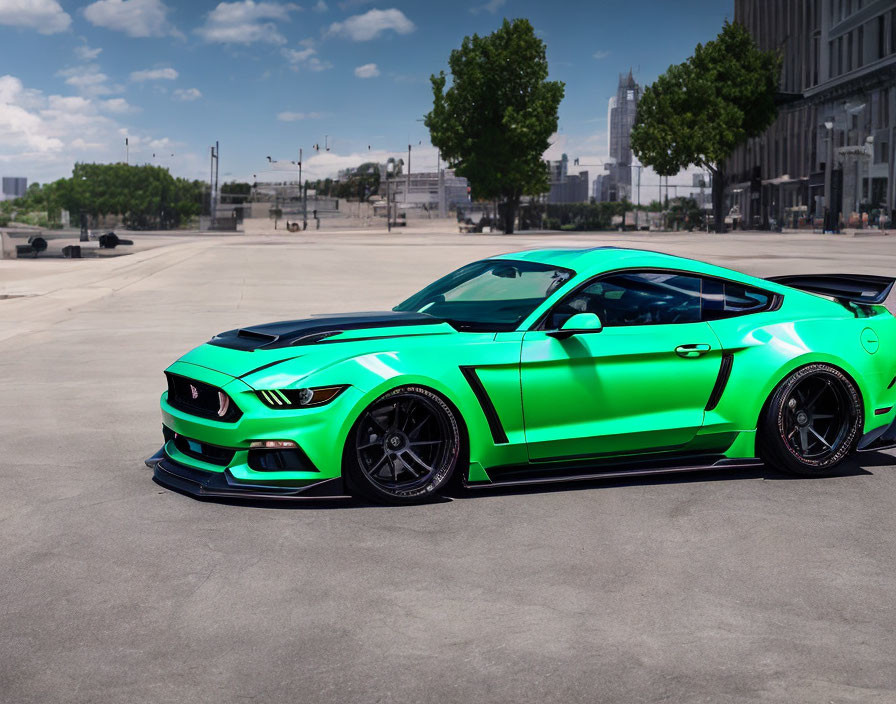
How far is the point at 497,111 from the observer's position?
260 ft

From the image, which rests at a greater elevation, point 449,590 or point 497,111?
point 497,111

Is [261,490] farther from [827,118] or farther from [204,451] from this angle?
[827,118]

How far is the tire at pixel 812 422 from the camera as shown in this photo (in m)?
6.75

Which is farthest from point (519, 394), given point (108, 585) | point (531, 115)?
point (531, 115)

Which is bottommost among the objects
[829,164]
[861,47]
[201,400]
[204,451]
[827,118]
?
[204,451]

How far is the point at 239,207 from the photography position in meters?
183

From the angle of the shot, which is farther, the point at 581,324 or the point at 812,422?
the point at 812,422

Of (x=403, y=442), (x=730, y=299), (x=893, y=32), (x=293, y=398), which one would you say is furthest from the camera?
(x=893, y=32)

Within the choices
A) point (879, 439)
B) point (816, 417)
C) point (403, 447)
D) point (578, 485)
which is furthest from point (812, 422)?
point (403, 447)

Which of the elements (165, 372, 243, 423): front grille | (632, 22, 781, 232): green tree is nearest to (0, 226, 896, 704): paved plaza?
(165, 372, 243, 423): front grille

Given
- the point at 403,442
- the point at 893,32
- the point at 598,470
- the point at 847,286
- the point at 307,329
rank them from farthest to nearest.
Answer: the point at 893,32, the point at 847,286, the point at 598,470, the point at 307,329, the point at 403,442

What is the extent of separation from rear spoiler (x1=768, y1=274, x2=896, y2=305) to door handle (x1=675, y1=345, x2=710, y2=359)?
1.03m

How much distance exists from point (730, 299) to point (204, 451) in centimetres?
325

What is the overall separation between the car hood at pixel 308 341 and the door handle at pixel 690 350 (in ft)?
4.41
